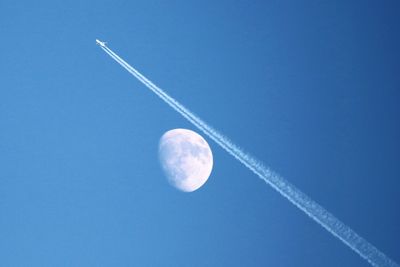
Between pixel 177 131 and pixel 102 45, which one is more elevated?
pixel 102 45

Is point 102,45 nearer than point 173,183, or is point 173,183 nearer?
point 173,183

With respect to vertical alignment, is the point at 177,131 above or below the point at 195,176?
above

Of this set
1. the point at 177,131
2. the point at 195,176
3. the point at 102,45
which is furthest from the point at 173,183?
the point at 102,45

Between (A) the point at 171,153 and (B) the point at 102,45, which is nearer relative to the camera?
(A) the point at 171,153

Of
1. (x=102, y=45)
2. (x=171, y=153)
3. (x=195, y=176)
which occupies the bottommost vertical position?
(x=195, y=176)

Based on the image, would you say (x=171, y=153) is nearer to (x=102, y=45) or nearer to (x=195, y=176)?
(x=195, y=176)

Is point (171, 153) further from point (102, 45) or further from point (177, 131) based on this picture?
point (102, 45)

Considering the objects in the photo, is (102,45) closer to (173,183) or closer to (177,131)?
(177,131)

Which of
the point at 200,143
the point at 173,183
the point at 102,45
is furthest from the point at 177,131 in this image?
the point at 102,45
